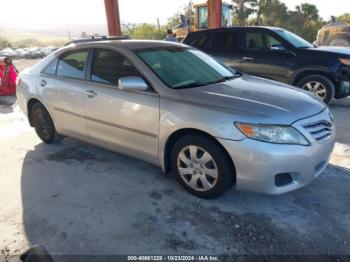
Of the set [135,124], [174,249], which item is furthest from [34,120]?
[174,249]

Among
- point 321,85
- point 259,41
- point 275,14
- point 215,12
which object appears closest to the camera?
point 321,85

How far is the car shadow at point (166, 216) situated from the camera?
278 cm

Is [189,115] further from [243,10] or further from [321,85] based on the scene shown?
[243,10]

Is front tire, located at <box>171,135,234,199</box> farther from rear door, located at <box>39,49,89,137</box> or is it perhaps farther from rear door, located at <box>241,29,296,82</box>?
rear door, located at <box>241,29,296,82</box>

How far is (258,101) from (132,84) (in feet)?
4.15

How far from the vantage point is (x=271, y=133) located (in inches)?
115

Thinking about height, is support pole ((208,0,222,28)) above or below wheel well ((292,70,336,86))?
above

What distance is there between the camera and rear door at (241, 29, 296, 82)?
6.90 meters

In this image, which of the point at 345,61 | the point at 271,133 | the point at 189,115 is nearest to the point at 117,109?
the point at 189,115

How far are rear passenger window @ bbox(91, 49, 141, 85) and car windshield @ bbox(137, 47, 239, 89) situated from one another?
7.8 inches

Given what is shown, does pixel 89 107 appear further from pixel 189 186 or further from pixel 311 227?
pixel 311 227

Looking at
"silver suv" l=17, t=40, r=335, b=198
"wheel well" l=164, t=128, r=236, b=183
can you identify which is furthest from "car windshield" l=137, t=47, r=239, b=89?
"wheel well" l=164, t=128, r=236, b=183

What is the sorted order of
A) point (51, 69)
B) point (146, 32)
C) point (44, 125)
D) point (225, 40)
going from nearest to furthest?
point (51, 69) → point (44, 125) → point (225, 40) → point (146, 32)

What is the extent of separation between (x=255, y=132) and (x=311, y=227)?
98 cm
